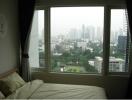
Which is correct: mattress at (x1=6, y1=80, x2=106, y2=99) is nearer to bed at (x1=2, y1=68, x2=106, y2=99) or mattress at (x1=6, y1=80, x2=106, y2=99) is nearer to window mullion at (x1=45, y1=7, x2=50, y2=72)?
bed at (x1=2, y1=68, x2=106, y2=99)

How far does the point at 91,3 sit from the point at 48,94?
7.18 feet

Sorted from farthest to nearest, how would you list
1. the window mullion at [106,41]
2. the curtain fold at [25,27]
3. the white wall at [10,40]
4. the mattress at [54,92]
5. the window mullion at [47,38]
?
the window mullion at [47,38] → the curtain fold at [25,27] → the window mullion at [106,41] → the white wall at [10,40] → the mattress at [54,92]

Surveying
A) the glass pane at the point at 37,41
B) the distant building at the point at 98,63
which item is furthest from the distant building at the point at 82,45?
the glass pane at the point at 37,41

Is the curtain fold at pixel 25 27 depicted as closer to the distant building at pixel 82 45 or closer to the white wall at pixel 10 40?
the white wall at pixel 10 40

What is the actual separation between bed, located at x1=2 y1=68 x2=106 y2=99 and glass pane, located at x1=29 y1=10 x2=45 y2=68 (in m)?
1.07

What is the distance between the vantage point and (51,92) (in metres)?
3.06

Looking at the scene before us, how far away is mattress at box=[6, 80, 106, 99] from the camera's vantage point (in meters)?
2.83

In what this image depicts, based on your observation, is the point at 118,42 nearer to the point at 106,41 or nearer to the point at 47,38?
the point at 106,41

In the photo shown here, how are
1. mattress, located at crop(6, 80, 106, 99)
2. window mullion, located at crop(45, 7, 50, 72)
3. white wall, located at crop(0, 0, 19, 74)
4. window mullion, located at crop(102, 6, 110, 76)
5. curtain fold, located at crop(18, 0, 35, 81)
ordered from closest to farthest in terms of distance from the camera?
mattress, located at crop(6, 80, 106, 99) → white wall, located at crop(0, 0, 19, 74) → window mullion, located at crop(102, 6, 110, 76) → curtain fold, located at crop(18, 0, 35, 81) → window mullion, located at crop(45, 7, 50, 72)

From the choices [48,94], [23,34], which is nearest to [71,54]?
[23,34]

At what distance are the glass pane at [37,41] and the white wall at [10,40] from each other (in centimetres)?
39

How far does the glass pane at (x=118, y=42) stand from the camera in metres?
4.09

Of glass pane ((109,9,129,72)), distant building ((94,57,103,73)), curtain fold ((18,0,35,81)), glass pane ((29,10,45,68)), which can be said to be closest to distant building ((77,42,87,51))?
distant building ((94,57,103,73))

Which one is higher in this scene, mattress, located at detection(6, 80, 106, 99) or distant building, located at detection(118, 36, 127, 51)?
distant building, located at detection(118, 36, 127, 51)
